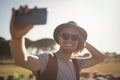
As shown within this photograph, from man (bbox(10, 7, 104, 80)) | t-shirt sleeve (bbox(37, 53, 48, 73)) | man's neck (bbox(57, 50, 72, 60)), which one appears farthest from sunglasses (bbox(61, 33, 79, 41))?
t-shirt sleeve (bbox(37, 53, 48, 73))

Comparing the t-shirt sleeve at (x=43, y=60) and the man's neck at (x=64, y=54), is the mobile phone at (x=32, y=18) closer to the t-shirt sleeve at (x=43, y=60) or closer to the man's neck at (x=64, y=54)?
the t-shirt sleeve at (x=43, y=60)

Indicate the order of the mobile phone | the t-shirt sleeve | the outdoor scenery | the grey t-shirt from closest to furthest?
the mobile phone
the t-shirt sleeve
the grey t-shirt
the outdoor scenery

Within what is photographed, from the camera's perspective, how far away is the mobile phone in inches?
97.0

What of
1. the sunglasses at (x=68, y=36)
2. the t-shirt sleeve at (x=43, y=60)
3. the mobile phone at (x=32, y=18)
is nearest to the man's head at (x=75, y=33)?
the sunglasses at (x=68, y=36)

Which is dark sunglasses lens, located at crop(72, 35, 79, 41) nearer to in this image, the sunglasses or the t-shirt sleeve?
the sunglasses

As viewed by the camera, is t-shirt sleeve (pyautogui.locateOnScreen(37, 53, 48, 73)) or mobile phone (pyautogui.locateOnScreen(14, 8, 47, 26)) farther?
t-shirt sleeve (pyautogui.locateOnScreen(37, 53, 48, 73))

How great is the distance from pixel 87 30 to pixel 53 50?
0.49m

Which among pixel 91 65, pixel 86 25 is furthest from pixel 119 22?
pixel 91 65

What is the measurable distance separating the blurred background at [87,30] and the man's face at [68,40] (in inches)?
9.8

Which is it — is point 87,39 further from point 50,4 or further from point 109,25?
point 50,4

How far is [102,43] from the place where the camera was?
3.46 metres

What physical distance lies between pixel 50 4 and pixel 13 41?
1.23 meters

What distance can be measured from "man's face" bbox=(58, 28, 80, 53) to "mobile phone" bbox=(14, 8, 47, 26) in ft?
1.50

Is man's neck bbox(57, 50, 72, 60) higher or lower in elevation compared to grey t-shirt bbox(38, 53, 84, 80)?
higher
